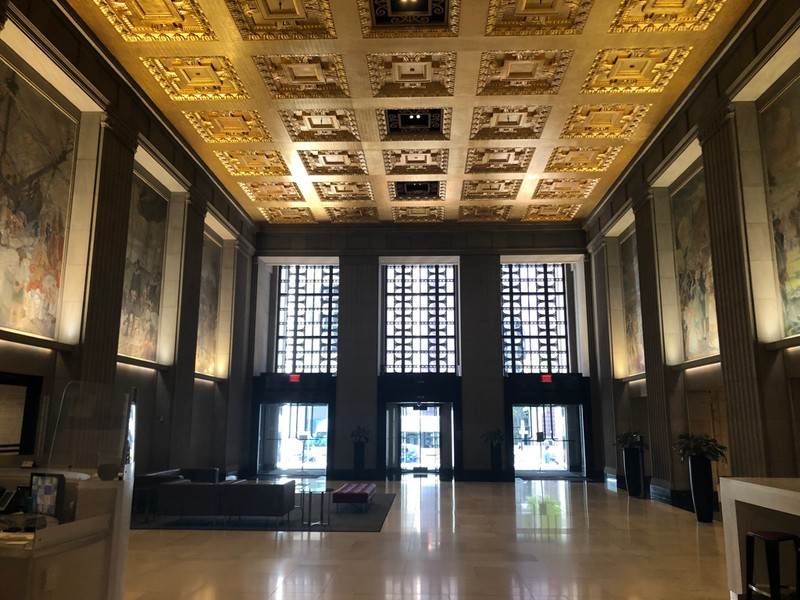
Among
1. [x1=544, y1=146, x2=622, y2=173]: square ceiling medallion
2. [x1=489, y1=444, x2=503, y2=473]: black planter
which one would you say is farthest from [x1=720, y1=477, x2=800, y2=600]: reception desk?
[x1=489, y1=444, x2=503, y2=473]: black planter

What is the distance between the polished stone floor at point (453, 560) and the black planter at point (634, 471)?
303cm

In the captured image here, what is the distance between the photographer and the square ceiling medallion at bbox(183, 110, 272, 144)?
13891 millimetres

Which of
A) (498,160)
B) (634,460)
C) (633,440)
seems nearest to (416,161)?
(498,160)

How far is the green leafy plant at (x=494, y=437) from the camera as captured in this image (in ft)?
64.8

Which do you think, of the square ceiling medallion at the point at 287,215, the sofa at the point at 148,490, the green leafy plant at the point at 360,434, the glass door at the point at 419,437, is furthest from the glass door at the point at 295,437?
the sofa at the point at 148,490

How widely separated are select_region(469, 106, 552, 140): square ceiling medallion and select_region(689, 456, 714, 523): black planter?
815cm

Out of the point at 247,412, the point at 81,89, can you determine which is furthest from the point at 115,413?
the point at 247,412

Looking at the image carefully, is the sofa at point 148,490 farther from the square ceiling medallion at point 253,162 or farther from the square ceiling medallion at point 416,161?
the square ceiling medallion at point 416,161

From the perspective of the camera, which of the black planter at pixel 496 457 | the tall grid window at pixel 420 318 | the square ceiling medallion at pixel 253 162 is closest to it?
the square ceiling medallion at pixel 253 162

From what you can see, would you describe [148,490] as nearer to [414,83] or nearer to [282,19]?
[282,19]

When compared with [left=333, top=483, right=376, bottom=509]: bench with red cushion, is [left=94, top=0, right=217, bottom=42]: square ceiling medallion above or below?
above

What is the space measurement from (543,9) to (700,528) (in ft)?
31.5

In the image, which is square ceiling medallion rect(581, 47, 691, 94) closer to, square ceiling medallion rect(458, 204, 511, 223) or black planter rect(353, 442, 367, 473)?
square ceiling medallion rect(458, 204, 511, 223)

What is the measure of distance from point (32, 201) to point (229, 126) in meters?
5.77
